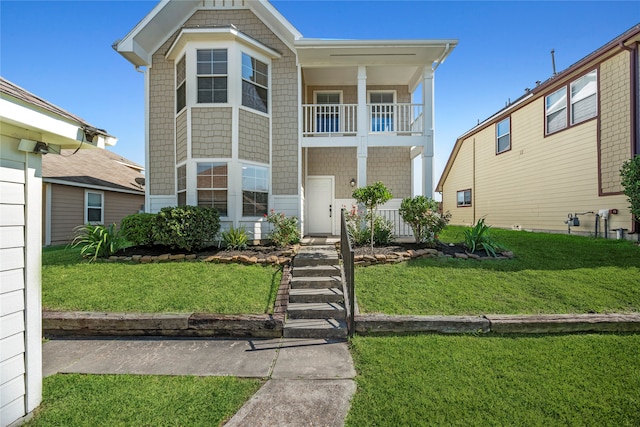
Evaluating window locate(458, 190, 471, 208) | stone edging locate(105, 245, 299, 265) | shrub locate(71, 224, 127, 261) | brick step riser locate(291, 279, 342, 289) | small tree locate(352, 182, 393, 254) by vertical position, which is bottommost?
brick step riser locate(291, 279, 342, 289)

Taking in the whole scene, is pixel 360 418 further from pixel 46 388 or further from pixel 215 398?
pixel 46 388

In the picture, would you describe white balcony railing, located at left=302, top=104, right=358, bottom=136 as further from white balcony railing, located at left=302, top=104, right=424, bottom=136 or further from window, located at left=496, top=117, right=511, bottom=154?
window, located at left=496, top=117, right=511, bottom=154

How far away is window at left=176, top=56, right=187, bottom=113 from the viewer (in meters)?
8.30

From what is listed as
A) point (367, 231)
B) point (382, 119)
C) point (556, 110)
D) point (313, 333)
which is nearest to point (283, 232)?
point (367, 231)

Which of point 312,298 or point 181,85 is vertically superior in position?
point 181,85

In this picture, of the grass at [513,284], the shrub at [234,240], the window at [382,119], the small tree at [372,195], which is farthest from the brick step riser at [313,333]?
the window at [382,119]

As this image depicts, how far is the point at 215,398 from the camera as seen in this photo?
8.78ft

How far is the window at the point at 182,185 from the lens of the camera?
326 inches

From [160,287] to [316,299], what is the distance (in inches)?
107

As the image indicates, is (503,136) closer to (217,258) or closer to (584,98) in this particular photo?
(584,98)

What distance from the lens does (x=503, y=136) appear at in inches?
504

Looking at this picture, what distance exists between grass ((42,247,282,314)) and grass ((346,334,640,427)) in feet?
6.71

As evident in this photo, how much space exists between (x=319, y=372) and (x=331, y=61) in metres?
8.32

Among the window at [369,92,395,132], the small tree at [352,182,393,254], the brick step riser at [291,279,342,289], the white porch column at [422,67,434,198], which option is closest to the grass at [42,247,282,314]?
the brick step riser at [291,279,342,289]
